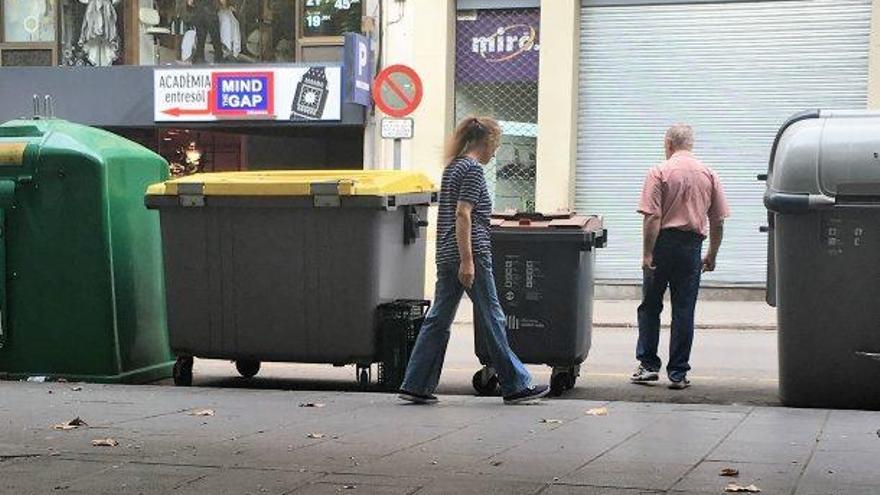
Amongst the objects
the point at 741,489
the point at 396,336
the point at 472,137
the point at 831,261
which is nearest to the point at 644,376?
the point at 396,336

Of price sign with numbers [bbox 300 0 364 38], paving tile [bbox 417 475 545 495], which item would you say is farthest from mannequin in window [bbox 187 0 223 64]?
paving tile [bbox 417 475 545 495]

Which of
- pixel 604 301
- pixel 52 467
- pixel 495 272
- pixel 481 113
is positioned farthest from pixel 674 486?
pixel 481 113

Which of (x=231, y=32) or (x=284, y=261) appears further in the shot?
(x=231, y=32)

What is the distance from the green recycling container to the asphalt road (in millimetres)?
876

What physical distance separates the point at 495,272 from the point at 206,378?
2.55 metres

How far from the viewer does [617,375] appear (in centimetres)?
937

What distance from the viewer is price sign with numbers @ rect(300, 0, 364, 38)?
19359 mm

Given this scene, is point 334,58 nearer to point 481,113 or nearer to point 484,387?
point 481,113

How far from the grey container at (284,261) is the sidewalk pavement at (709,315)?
6.46 m

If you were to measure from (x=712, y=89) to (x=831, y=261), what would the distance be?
36.1 ft

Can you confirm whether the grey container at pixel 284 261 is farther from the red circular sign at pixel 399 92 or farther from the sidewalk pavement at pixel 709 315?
the red circular sign at pixel 399 92

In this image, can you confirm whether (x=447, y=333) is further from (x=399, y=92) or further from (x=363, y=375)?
(x=399, y=92)

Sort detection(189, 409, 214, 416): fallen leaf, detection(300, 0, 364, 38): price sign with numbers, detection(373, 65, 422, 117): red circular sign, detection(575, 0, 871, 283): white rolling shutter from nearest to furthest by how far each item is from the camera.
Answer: detection(189, 409, 214, 416): fallen leaf < detection(373, 65, 422, 117): red circular sign < detection(575, 0, 871, 283): white rolling shutter < detection(300, 0, 364, 38): price sign with numbers

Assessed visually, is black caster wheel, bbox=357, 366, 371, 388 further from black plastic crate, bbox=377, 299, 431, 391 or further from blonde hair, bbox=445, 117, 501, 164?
blonde hair, bbox=445, 117, 501, 164
